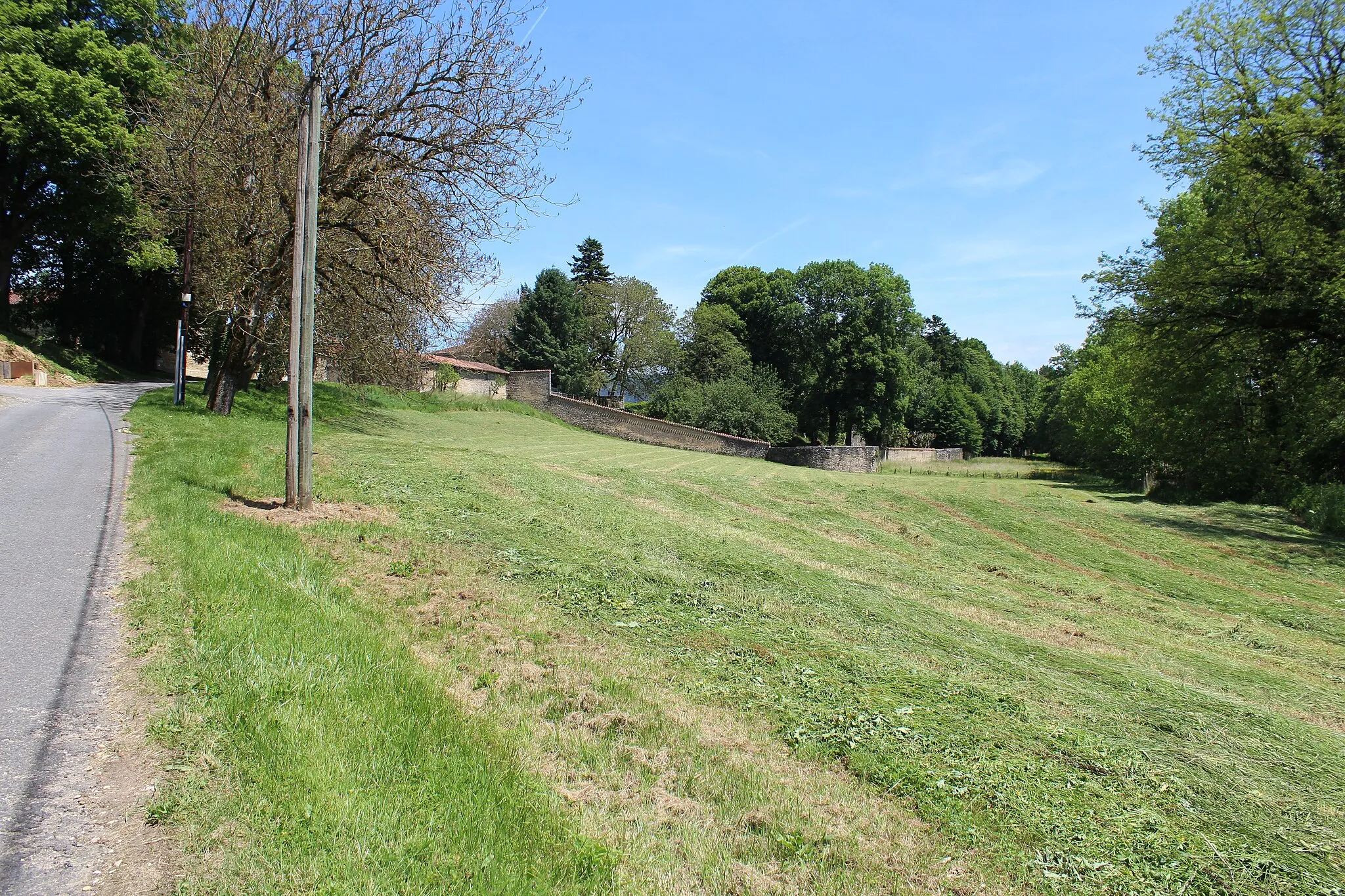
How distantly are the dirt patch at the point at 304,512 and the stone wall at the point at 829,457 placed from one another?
96.1 ft

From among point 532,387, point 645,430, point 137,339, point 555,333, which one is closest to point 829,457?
point 645,430

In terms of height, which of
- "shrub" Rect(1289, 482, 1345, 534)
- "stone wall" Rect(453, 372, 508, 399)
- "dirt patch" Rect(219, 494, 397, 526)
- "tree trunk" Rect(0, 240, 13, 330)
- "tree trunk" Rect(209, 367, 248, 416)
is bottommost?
"dirt patch" Rect(219, 494, 397, 526)

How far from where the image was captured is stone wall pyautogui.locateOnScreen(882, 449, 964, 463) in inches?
2076

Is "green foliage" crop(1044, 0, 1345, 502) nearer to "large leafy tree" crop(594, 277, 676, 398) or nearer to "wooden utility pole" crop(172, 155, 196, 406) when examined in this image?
"wooden utility pole" crop(172, 155, 196, 406)

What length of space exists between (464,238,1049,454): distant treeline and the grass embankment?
62.1 feet

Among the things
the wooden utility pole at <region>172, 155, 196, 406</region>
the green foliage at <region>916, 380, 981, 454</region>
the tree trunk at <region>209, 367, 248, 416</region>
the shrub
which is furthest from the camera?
the green foliage at <region>916, 380, 981, 454</region>

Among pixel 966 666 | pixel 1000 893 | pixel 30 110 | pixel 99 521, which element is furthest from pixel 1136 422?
pixel 30 110

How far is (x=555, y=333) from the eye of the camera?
54281 millimetres

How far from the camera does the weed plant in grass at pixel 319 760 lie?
2.89m

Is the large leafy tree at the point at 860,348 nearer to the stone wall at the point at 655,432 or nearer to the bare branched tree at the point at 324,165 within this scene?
the stone wall at the point at 655,432

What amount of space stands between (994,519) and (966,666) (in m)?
11.3

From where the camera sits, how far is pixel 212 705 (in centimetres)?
382

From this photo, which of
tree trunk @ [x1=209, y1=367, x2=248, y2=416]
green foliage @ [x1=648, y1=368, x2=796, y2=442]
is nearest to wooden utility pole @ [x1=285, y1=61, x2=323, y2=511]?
tree trunk @ [x1=209, y1=367, x2=248, y2=416]

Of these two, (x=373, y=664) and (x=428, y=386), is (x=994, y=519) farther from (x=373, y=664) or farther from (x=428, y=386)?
(x=428, y=386)
